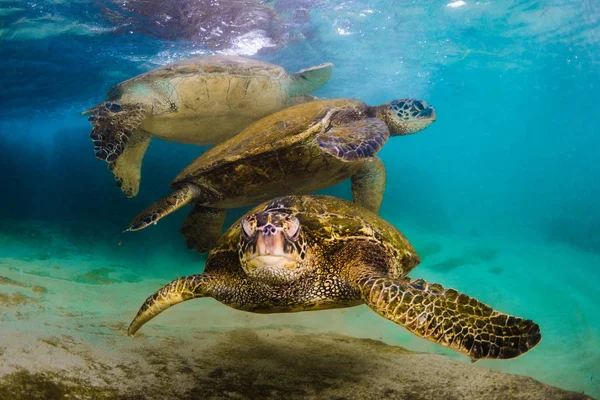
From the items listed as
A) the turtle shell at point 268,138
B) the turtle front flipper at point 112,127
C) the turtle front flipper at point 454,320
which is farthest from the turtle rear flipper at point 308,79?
the turtle front flipper at point 454,320

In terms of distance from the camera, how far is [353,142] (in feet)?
12.6

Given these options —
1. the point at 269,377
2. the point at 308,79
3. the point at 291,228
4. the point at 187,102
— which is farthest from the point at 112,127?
the point at 269,377

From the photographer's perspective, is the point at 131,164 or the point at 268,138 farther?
the point at 131,164

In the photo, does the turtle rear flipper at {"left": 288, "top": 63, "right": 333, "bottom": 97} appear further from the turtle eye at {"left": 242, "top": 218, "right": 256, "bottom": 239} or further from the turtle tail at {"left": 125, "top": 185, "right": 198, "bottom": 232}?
the turtle eye at {"left": 242, "top": 218, "right": 256, "bottom": 239}

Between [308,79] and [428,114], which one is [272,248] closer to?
[428,114]

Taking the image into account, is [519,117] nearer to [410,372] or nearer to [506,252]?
[506,252]

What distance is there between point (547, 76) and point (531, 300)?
919 inches

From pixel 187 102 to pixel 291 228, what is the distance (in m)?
5.43

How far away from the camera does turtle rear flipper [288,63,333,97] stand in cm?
742

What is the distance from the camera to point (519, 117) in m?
43.7

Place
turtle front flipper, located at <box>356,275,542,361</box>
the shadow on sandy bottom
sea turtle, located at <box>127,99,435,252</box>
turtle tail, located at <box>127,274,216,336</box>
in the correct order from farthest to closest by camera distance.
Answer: sea turtle, located at <box>127,99,435,252</box>, turtle tail, located at <box>127,274,216,336</box>, turtle front flipper, located at <box>356,275,542,361</box>, the shadow on sandy bottom

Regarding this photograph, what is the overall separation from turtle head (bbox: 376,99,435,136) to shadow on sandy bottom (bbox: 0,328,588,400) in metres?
3.87

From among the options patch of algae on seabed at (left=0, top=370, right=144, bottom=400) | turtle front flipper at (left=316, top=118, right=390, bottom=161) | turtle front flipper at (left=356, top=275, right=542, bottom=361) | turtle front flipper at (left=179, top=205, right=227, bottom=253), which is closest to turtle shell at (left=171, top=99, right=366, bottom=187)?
turtle front flipper at (left=316, top=118, right=390, bottom=161)

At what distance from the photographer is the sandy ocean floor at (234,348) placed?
6.26 ft
